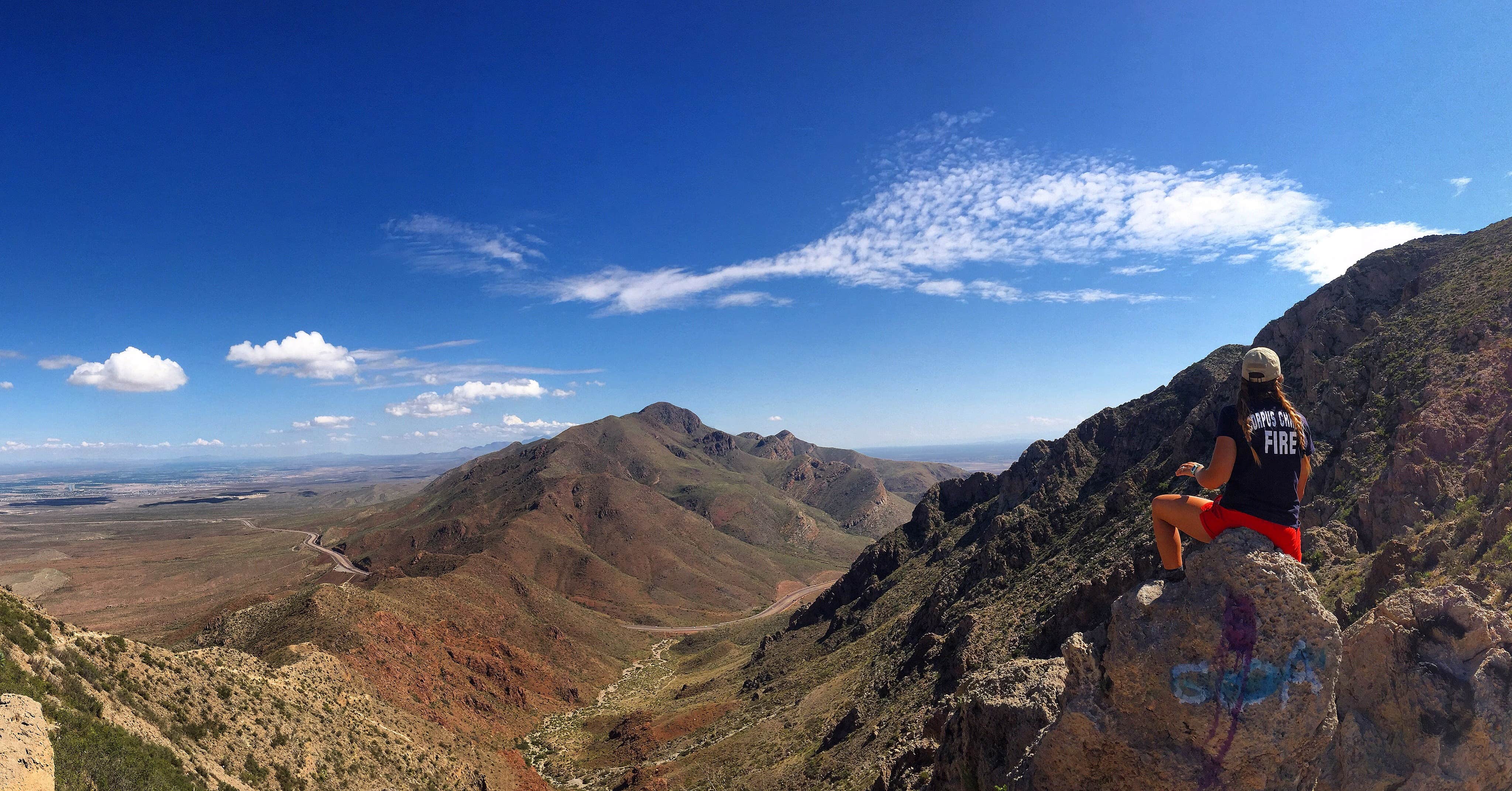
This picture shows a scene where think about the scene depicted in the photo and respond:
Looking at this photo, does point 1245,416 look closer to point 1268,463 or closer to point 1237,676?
Result: point 1268,463

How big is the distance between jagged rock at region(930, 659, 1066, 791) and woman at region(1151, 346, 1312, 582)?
4780 mm

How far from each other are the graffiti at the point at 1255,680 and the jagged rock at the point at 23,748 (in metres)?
18.9

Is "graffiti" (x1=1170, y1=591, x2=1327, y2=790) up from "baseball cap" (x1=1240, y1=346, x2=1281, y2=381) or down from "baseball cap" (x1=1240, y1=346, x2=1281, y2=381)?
down

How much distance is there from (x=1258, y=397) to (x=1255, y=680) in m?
3.20

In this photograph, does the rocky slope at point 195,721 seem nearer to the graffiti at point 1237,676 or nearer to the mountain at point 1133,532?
the mountain at point 1133,532

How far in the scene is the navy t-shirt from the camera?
21.2 feet

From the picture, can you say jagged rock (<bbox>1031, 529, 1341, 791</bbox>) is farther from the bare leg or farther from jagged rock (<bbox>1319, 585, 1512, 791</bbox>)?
jagged rock (<bbox>1319, 585, 1512, 791</bbox>)

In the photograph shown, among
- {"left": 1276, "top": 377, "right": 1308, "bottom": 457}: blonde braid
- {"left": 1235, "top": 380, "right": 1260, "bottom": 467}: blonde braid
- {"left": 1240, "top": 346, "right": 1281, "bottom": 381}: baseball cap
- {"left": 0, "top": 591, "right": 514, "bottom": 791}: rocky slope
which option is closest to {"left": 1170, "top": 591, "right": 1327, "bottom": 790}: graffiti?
{"left": 1235, "top": 380, "right": 1260, "bottom": 467}: blonde braid

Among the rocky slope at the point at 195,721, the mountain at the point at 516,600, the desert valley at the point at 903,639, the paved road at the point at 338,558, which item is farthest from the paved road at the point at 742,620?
the rocky slope at the point at 195,721

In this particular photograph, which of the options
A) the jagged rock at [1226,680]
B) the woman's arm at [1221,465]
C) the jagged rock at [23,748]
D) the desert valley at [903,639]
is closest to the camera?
the jagged rock at [1226,680]

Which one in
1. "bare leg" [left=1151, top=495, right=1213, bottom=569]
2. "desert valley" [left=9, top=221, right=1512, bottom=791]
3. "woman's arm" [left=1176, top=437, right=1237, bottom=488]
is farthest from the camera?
"desert valley" [left=9, top=221, right=1512, bottom=791]

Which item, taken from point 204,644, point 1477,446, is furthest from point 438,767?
point 1477,446

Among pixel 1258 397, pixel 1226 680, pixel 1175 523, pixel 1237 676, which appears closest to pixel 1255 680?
pixel 1237 676

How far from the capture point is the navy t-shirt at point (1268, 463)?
6.46 meters
